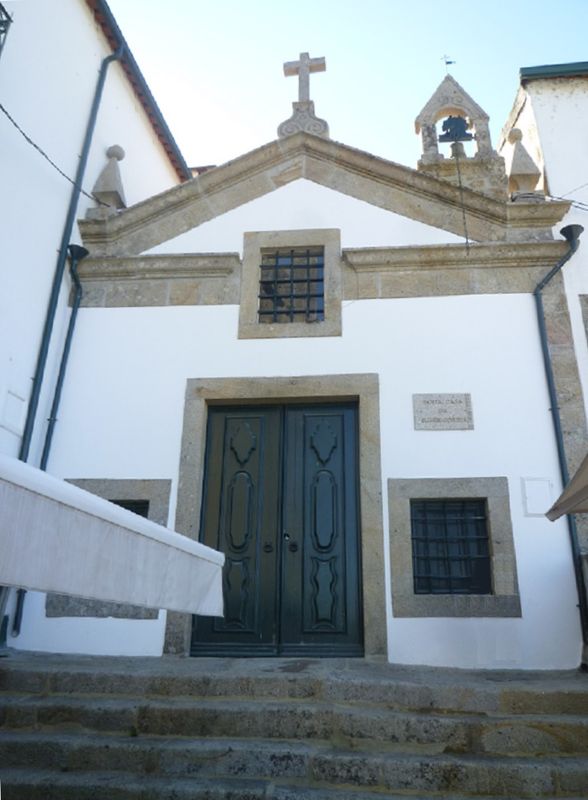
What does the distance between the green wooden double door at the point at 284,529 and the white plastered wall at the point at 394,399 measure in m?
0.36

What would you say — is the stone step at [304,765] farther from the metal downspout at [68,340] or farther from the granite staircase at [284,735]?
the metal downspout at [68,340]

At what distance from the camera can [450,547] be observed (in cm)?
493

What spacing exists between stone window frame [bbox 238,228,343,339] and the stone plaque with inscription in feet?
3.36

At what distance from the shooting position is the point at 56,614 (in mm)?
4902

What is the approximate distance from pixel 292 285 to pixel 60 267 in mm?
2216

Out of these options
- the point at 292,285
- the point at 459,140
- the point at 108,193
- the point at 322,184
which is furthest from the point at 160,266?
the point at 459,140

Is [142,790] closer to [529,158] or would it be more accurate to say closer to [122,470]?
[122,470]

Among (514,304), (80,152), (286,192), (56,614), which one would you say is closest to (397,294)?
(514,304)

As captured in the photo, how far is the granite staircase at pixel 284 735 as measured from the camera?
9.04ft

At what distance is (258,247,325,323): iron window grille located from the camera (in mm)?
5844

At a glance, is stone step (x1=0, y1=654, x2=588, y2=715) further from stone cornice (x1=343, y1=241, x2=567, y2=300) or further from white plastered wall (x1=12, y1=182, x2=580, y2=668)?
stone cornice (x1=343, y1=241, x2=567, y2=300)

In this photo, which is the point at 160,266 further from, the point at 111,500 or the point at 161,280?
the point at 111,500

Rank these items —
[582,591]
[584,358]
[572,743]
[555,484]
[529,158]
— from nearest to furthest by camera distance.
→ [572,743] < [582,591] < [555,484] < [584,358] < [529,158]

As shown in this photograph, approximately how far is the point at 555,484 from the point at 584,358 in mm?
1180
